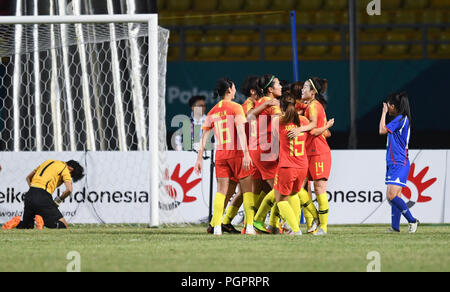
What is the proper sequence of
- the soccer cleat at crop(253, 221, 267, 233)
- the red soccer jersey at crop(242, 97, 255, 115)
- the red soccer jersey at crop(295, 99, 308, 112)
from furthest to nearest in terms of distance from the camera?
the red soccer jersey at crop(295, 99, 308, 112)
the red soccer jersey at crop(242, 97, 255, 115)
the soccer cleat at crop(253, 221, 267, 233)

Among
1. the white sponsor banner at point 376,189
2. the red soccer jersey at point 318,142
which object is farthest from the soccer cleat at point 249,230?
the white sponsor banner at point 376,189

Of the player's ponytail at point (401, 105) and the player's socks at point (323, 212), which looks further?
the player's ponytail at point (401, 105)

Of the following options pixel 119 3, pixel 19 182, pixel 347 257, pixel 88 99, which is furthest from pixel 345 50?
pixel 347 257

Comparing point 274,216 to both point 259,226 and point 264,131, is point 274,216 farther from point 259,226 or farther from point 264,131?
point 264,131

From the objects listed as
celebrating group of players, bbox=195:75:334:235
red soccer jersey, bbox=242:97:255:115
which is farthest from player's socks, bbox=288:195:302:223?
red soccer jersey, bbox=242:97:255:115

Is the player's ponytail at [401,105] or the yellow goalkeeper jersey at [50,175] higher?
the player's ponytail at [401,105]

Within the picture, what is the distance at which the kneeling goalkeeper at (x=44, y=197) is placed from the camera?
41.2 ft

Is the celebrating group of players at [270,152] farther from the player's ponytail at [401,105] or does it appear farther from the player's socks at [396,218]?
the player's socks at [396,218]

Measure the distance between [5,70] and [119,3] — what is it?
9.78ft

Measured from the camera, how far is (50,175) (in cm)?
1280

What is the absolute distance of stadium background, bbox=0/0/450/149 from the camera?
62.5 feet

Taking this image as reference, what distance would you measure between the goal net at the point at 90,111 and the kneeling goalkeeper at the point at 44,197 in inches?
42.8

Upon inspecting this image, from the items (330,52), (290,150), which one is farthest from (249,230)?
(330,52)

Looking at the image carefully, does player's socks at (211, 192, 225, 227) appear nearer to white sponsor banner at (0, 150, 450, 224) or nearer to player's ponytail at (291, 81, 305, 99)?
player's ponytail at (291, 81, 305, 99)
